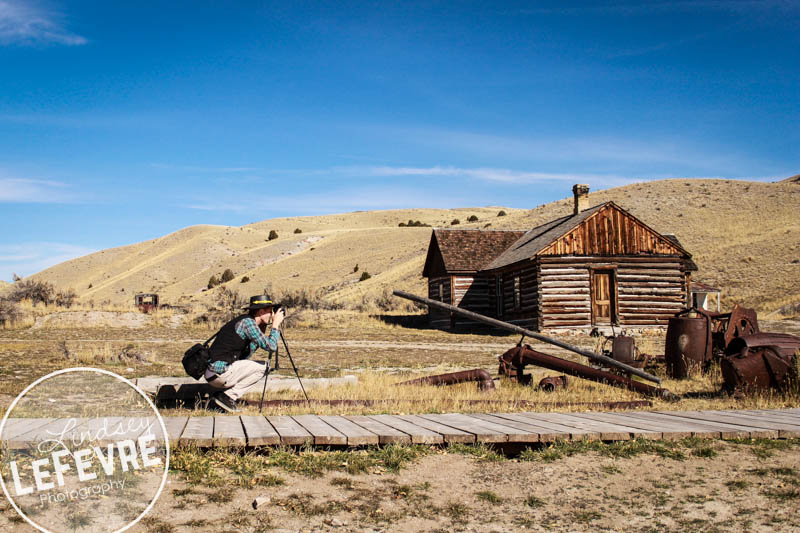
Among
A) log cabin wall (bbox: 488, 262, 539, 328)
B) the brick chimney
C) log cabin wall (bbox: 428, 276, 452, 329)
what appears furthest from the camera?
log cabin wall (bbox: 428, 276, 452, 329)

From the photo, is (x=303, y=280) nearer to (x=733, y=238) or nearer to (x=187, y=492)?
(x=733, y=238)

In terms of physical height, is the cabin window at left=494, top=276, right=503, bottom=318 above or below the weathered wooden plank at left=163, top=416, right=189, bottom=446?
above

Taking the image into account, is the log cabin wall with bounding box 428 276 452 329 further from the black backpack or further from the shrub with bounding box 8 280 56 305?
the black backpack

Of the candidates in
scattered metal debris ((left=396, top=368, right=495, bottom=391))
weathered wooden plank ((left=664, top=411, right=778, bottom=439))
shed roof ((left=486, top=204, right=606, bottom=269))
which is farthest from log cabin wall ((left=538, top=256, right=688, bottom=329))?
weathered wooden plank ((left=664, top=411, right=778, bottom=439))

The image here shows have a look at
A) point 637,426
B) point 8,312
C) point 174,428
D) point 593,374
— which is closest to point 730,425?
point 637,426

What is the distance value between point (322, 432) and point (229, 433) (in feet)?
2.35

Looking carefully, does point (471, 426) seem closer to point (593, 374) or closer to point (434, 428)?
point (434, 428)

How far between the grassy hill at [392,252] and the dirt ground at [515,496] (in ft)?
115

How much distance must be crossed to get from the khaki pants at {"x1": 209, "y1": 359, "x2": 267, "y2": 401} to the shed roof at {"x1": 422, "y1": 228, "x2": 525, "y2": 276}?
26.7 meters

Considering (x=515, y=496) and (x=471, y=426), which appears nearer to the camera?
(x=515, y=496)

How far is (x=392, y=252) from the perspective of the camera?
78.0m

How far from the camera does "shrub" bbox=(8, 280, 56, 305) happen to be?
3247cm

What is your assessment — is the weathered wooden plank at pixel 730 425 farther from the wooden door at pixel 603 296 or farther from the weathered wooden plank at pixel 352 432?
the wooden door at pixel 603 296

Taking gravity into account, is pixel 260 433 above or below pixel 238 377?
below
